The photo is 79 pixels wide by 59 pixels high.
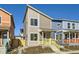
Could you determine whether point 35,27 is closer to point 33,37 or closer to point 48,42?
→ point 33,37

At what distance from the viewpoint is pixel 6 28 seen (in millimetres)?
22484

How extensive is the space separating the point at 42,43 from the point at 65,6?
1.16 m

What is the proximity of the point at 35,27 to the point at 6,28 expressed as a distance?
0.92 meters

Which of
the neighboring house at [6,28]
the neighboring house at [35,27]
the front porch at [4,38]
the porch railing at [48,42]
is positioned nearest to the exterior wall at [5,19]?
the neighboring house at [6,28]

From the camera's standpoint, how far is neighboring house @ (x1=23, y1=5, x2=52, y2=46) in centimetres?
2189

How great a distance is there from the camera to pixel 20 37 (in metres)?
21.9

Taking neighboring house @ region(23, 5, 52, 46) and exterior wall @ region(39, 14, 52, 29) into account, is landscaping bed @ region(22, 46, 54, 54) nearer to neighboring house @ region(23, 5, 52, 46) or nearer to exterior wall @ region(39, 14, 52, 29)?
neighboring house @ region(23, 5, 52, 46)

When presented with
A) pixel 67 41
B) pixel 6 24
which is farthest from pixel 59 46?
Answer: pixel 6 24

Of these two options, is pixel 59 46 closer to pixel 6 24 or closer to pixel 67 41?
pixel 67 41

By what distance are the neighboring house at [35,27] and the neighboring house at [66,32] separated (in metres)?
0.20

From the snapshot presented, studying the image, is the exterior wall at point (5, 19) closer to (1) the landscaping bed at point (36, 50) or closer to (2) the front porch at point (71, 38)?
(1) the landscaping bed at point (36, 50)

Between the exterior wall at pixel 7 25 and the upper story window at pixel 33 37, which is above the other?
the exterior wall at pixel 7 25

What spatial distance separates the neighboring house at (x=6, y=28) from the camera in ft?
72.3

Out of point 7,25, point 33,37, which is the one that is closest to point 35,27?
point 33,37
